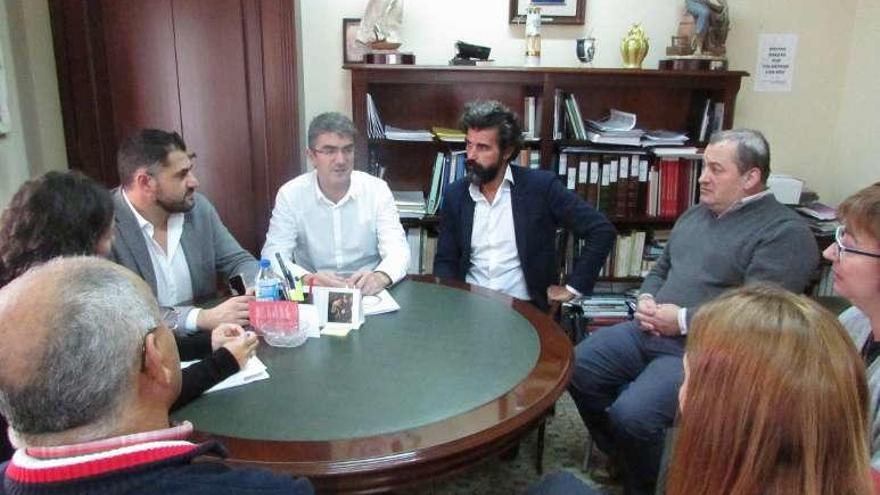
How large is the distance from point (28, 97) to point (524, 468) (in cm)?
255

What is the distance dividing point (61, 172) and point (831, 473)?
5.43ft

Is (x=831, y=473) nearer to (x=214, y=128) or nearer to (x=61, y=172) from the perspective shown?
(x=61, y=172)

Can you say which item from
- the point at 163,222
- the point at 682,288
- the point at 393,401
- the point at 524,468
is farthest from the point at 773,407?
the point at 163,222

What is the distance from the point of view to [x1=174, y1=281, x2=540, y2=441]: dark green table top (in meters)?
1.24

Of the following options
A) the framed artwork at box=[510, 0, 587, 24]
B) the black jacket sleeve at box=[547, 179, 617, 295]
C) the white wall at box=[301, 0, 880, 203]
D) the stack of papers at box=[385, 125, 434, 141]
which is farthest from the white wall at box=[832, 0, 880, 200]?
the stack of papers at box=[385, 125, 434, 141]

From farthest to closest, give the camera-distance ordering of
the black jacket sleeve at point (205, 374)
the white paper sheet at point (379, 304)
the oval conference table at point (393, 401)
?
the white paper sheet at point (379, 304), the black jacket sleeve at point (205, 374), the oval conference table at point (393, 401)

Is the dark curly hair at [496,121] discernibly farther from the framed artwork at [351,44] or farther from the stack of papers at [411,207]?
the framed artwork at [351,44]

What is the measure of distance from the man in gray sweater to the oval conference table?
0.44m

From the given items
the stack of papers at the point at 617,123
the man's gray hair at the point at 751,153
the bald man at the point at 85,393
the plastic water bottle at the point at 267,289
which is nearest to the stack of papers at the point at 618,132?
the stack of papers at the point at 617,123

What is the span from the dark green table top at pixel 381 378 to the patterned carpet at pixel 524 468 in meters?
0.56

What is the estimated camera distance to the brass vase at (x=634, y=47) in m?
2.78

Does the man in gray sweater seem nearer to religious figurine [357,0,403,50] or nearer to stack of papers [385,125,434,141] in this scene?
stack of papers [385,125,434,141]

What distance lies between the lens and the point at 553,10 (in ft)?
9.50

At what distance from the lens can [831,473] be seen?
734 mm
